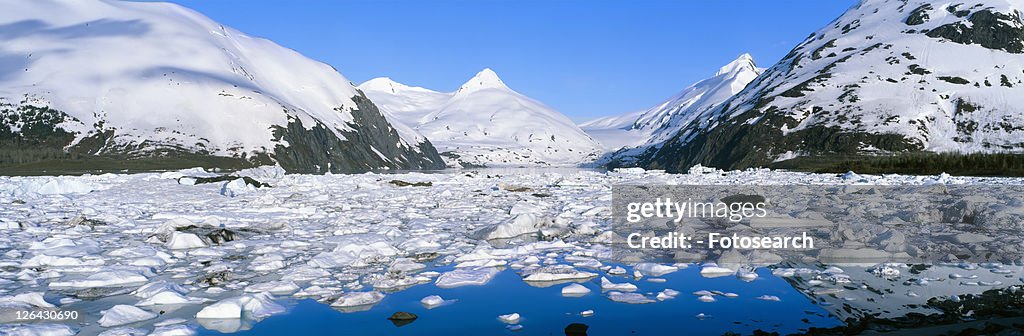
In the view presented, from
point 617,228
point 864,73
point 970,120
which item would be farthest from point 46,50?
point 970,120

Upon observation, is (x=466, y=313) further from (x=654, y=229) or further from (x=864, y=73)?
(x=864, y=73)

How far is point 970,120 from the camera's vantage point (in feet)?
370

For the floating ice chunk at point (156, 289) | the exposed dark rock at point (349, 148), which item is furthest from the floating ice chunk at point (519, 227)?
the exposed dark rock at point (349, 148)

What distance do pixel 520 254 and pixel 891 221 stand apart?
983 cm

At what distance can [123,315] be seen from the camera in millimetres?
7312

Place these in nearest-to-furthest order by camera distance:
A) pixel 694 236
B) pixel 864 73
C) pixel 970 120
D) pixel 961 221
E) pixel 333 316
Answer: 1. pixel 333 316
2. pixel 694 236
3. pixel 961 221
4. pixel 970 120
5. pixel 864 73

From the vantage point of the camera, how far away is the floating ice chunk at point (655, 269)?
10.0 meters

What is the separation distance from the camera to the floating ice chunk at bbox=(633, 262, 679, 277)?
395 inches

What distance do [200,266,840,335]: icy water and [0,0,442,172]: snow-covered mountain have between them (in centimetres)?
11858

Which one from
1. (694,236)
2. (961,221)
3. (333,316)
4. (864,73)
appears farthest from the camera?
(864,73)

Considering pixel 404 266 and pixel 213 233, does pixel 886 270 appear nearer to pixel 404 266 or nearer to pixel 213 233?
pixel 404 266

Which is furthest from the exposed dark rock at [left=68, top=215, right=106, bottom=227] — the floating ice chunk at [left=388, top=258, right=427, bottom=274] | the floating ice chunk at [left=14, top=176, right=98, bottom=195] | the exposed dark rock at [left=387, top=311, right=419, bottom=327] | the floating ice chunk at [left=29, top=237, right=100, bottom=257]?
the floating ice chunk at [left=14, top=176, right=98, bottom=195]

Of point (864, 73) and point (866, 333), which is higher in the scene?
point (864, 73)

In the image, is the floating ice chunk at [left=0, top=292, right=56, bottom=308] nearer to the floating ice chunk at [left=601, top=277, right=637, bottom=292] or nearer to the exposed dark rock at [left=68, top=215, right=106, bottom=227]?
the floating ice chunk at [left=601, top=277, right=637, bottom=292]
